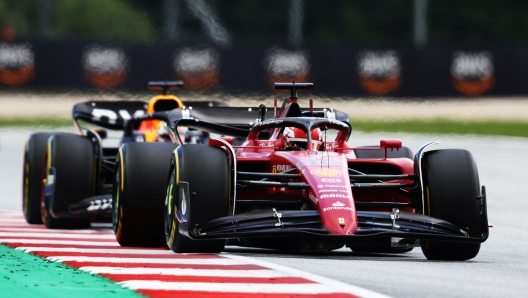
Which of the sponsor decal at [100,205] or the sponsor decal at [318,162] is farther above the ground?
the sponsor decal at [318,162]

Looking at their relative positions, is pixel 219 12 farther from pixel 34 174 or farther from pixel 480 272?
pixel 480 272

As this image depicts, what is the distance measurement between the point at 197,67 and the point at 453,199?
1959 cm

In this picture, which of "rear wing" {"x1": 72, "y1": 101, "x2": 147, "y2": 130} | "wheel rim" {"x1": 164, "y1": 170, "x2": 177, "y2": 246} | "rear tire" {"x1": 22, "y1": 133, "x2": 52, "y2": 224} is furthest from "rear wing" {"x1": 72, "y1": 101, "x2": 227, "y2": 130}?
"wheel rim" {"x1": 164, "y1": 170, "x2": 177, "y2": 246}

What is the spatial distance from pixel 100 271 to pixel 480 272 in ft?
7.13

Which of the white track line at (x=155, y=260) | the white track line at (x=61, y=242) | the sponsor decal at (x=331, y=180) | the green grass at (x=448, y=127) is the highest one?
the green grass at (x=448, y=127)

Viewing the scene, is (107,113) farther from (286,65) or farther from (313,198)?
(286,65)

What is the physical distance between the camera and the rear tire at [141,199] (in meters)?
8.92

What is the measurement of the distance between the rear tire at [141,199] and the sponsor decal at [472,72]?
20893 millimetres

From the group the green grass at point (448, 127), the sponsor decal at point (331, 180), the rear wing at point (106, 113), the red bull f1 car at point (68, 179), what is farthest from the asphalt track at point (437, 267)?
the green grass at point (448, 127)

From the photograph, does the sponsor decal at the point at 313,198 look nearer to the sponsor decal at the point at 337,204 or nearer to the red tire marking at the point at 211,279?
the sponsor decal at the point at 337,204

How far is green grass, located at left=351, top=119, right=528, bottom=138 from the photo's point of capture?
24.8 metres

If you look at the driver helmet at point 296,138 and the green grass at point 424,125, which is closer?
the driver helmet at point 296,138

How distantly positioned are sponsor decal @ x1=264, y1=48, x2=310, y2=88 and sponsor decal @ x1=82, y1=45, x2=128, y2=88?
3.14m

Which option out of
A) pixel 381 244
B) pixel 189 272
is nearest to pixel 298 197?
pixel 381 244
